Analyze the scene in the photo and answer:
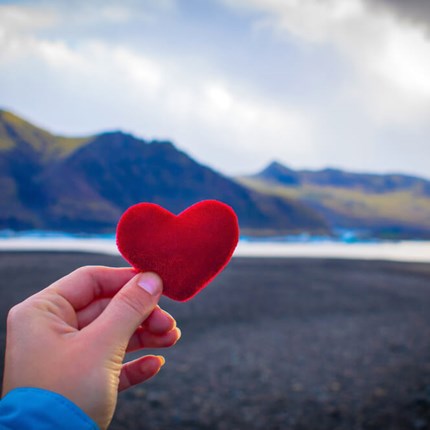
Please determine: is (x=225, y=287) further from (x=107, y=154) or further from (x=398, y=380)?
(x=107, y=154)

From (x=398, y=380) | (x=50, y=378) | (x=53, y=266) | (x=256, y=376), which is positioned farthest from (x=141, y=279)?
(x=53, y=266)

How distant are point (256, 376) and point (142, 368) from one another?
349 inches

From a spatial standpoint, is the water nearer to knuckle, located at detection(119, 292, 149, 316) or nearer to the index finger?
the index finger

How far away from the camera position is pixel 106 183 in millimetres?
153250

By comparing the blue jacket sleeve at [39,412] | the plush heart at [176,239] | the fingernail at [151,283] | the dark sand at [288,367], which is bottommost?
the dark sand at [288,367]

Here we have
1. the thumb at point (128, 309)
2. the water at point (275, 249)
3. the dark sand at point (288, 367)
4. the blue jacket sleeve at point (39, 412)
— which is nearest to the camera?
the blue jacket sleeve at point (39, 412)

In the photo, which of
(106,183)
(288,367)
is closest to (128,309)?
(288,367)

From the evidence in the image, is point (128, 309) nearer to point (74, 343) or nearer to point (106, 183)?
point (74, 343)

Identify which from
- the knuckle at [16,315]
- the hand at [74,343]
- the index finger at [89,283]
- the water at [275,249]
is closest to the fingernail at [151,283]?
the hand at [74,343]

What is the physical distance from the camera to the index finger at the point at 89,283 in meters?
1.61

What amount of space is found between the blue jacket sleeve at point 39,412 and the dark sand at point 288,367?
720 cm

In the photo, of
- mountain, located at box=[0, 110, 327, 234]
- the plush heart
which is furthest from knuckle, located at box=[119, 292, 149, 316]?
mountain, located at box=[0, 110, 327, 234]

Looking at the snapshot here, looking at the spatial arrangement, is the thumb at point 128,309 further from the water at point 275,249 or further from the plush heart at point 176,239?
the water at point 275,249

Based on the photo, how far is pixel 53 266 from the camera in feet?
108
